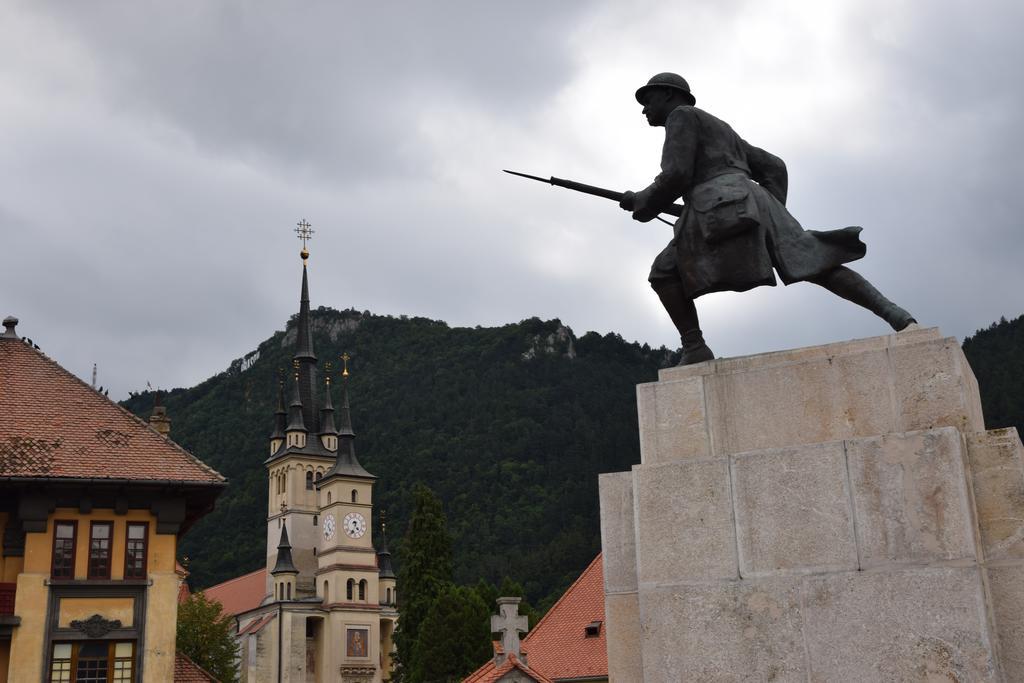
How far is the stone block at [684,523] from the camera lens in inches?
264

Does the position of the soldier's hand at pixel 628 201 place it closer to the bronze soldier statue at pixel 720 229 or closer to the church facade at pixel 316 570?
the bronze soldier statue at pixel 720 229

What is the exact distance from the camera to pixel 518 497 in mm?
133875

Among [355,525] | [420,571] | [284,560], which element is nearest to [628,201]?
[420,571]

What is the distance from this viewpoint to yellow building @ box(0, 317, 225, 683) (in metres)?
24.3

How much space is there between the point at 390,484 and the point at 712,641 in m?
139

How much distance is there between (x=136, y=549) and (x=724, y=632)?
2214cm

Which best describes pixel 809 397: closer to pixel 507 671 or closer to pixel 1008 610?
pixel 1008 610

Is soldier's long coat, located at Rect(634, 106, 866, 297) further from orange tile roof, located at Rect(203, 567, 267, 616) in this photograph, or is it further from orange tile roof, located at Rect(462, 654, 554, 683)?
orange tile roof, located at Rect(203, 567, 267, 616)

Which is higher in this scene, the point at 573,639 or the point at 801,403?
the point at 801,403

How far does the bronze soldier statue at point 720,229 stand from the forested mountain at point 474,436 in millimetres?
89385

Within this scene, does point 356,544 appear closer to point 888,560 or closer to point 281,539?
point 281,539

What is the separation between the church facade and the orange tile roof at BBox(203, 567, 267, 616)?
0.80 ft

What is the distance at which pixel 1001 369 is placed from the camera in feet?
188

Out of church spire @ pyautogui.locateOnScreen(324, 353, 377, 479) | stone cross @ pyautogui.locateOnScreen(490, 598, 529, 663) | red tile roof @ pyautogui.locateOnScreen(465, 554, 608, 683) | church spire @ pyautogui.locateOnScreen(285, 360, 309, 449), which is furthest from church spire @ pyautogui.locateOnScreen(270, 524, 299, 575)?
stone cross @ pyautogui.locateOnScreen(490, 598, 529, 663)
